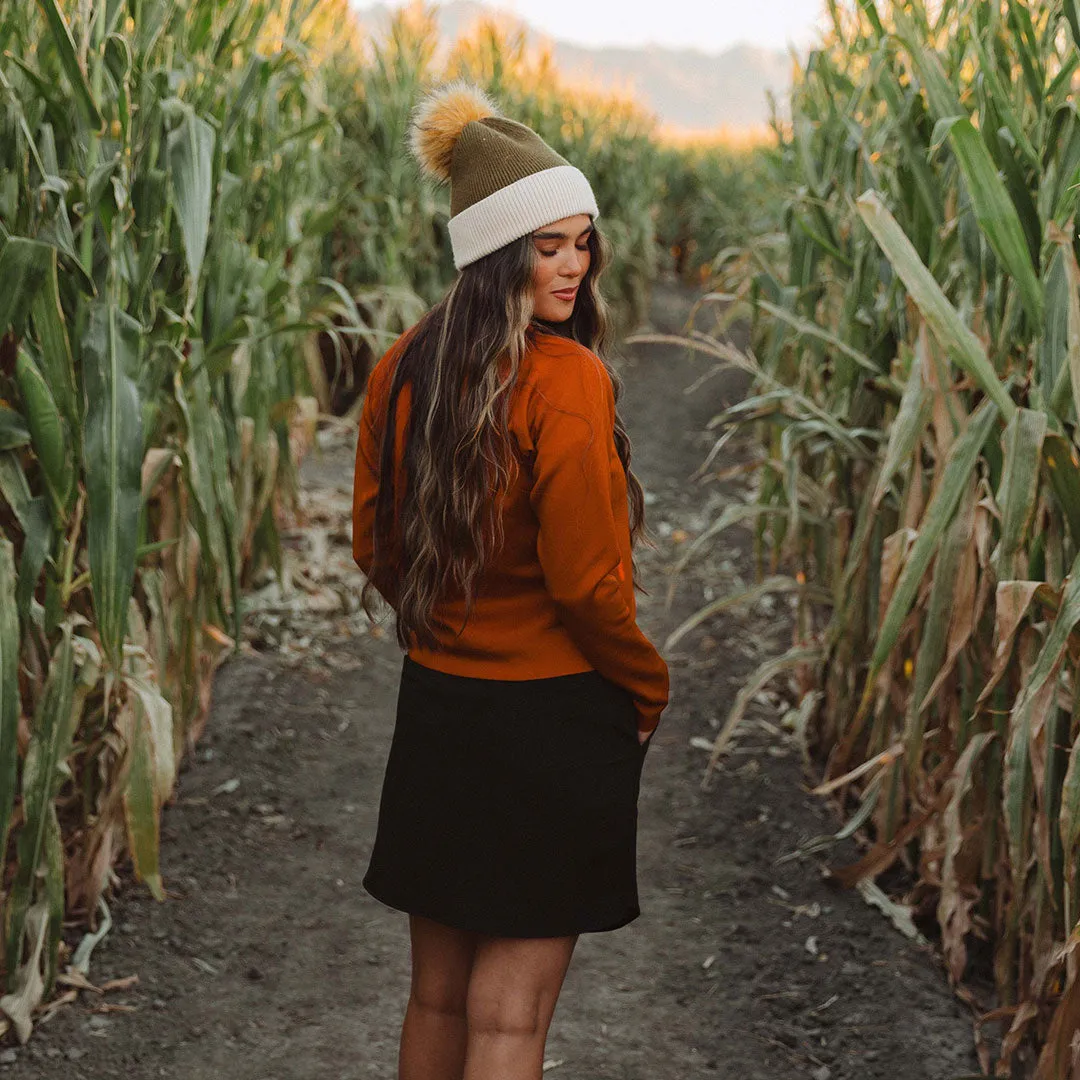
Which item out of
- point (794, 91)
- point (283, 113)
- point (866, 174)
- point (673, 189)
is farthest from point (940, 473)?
point (673, 189)

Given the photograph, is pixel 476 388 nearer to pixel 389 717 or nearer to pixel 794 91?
pixel 389 717

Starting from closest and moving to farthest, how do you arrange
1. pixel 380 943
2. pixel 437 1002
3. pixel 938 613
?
pixel 437 1002 → pixel 938 613 → pixel 380 943

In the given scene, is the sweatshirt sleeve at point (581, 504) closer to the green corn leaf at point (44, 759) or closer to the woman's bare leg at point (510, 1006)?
the woman's bare leg at point (510, 1006)

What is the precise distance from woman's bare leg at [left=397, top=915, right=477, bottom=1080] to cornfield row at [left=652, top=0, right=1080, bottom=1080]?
32.2 inches

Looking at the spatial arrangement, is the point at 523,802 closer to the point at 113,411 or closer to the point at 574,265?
the point at 574,265

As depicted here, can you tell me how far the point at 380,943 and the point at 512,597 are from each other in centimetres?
146

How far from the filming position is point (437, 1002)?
71.4 inches

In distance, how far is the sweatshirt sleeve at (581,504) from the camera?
1539 mm

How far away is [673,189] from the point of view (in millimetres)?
18016

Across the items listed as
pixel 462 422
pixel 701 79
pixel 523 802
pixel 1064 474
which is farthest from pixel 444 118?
pixel 701 79

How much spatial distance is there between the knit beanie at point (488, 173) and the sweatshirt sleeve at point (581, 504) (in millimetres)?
199

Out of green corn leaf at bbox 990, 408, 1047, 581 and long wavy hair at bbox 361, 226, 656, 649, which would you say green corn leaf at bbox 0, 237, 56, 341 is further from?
green corn leaf at bbox 990, 408, 1047, 581

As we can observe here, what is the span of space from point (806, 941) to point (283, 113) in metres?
3.14

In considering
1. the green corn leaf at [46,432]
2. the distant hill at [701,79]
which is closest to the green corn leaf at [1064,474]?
the green corn leaf at [46,432]
